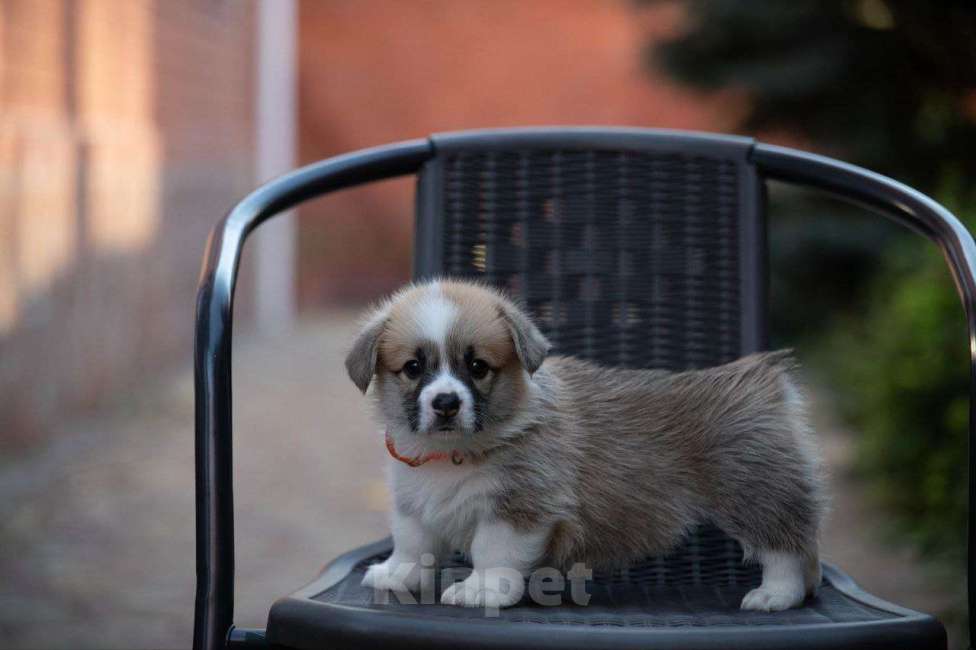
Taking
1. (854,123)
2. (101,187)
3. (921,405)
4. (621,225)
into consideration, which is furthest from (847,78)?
(621,225)

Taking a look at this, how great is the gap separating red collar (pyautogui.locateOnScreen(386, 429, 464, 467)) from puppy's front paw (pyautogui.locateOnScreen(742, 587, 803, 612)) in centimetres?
48

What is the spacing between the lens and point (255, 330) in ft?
36.1

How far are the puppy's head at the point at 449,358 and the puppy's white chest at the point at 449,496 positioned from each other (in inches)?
2.9

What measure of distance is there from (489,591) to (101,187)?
18.1 ft

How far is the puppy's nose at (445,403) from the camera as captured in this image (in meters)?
1.96

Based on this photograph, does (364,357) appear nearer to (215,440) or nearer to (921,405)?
(215,440)

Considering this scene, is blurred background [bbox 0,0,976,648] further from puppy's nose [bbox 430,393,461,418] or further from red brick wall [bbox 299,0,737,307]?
red brick wall [bbox 299,0,737,307]

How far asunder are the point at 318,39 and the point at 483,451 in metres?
11.7

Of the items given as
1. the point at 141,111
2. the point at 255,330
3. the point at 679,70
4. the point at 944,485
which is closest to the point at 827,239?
the point at 679,70

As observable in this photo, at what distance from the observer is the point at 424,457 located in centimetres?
206

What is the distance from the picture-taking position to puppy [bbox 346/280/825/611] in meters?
2.02

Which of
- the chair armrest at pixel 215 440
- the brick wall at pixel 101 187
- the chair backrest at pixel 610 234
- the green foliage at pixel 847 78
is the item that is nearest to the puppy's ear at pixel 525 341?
the chair armrest at pixel 215 440

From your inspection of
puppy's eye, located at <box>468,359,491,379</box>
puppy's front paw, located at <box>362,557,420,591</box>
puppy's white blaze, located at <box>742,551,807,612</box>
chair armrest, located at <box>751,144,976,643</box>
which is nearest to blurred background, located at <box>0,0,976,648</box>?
puppy's eye, located at <box>468,359,491,379</box>

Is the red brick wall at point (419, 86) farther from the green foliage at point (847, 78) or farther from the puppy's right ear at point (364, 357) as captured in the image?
the puppy's right ear at point (364, 357)
